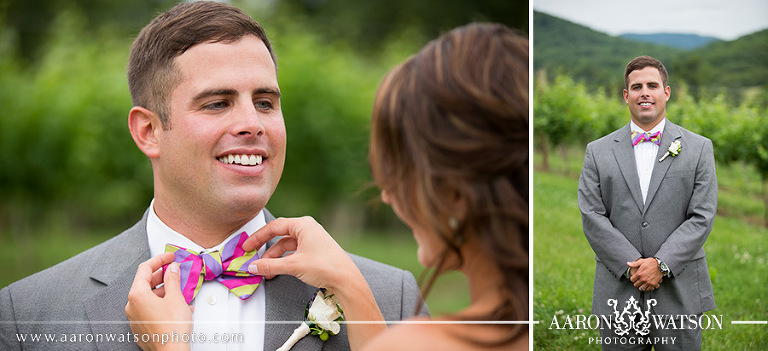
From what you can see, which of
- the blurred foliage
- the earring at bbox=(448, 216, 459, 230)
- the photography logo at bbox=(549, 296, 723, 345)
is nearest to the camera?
the earring at bbox=(448, 216, 459, 230)

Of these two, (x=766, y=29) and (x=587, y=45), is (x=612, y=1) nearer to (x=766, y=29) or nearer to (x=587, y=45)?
(x=587, y=45)

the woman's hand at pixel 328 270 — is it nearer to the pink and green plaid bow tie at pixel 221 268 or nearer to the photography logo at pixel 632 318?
the pink and green plaid bow tie at pixel 221 268

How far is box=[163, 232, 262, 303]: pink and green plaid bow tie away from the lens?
2348mm

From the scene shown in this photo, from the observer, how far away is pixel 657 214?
268 centimetres

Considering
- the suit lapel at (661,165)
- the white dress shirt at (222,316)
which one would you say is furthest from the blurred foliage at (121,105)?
the suit lapel at (661,165)

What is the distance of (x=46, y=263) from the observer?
3.16m

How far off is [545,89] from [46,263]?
2507mm

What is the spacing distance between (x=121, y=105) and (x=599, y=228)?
8.10 feet

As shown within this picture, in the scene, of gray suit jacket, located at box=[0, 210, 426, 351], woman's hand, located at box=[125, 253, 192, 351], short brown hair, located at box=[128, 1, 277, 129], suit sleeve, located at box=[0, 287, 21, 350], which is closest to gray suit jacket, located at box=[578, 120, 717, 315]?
gray suit jacket, located at box=[0, 210, 426, 351]

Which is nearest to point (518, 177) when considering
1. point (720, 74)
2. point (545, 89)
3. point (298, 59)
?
point (545, 89)

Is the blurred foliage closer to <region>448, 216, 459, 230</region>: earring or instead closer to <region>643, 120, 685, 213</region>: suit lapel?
<region>643, 120, 685, 213</region>: suit lapel

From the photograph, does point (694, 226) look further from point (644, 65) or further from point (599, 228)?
point (644, 65)

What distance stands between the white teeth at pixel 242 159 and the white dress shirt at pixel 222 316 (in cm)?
33

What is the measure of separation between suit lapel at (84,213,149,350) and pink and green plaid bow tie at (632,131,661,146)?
A: 198 centimetres
